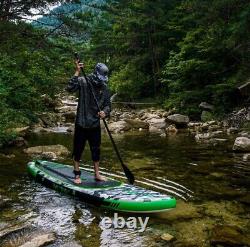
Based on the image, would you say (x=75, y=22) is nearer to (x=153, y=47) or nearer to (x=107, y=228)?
(x=107, y=228)

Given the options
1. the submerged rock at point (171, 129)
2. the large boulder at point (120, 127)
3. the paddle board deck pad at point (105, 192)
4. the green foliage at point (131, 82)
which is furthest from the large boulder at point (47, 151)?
the green foliage at point (131, 82)

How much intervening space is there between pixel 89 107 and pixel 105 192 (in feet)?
5.44

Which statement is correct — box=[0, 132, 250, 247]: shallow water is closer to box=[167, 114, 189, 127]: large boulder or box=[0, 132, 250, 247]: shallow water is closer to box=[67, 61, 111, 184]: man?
box=[67, 61, 111, 184]: man

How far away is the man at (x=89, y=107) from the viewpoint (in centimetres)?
739

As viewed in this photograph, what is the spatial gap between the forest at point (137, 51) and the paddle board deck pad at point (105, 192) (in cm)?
288

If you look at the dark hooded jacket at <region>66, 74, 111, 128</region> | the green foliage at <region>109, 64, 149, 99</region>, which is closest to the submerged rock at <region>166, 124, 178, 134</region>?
the dark hooded jacket at <region>66, 74, 111, 128</region>

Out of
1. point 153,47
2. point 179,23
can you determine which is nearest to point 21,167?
point 179,23

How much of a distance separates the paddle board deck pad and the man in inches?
11.7

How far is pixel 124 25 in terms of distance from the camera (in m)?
34.7

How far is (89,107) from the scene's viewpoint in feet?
24.4

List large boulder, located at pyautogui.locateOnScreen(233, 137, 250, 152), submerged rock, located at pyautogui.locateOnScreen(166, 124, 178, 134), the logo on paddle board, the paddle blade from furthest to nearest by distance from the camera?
submerged rock, located at pyautogui.locateOnScreen(166, 124, 178, 134) < large boulder, located at pyautogui.locateOnScreen(233, 137, 250, 152) < the paddle blade < the logo on paddle board

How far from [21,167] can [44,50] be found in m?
4.48

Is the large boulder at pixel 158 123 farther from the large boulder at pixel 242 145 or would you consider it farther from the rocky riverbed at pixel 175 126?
the large boulder at pixel 242 145

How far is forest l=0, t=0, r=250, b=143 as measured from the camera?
12.7 metres
